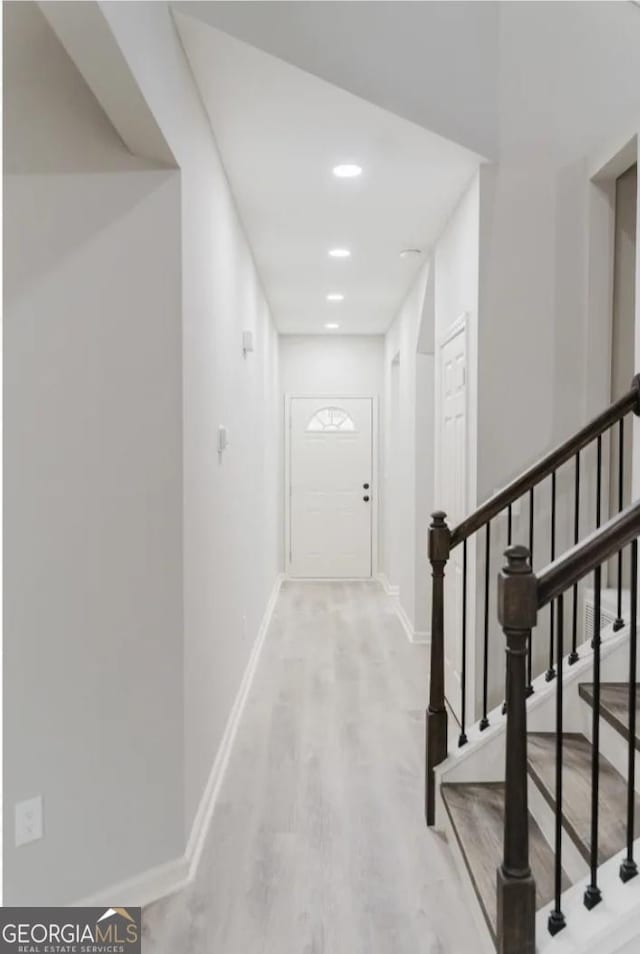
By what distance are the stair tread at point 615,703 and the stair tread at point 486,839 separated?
430 mm

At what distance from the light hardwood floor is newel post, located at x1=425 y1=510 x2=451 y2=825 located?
0.18 m

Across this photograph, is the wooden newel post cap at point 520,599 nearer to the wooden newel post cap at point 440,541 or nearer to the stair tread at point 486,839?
the stair tread at point 486,839

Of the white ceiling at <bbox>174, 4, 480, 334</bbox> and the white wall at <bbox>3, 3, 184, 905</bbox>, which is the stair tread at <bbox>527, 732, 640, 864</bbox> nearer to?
the white wall at <bbox>3, 3, 184, 905</bbox>

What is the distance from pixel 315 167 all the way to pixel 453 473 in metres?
1.66

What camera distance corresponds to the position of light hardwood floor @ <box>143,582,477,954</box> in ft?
7.36

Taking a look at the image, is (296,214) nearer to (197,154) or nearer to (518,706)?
A: (197,154)

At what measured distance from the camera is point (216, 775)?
322 cm

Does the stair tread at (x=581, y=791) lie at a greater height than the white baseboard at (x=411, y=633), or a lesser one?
greater

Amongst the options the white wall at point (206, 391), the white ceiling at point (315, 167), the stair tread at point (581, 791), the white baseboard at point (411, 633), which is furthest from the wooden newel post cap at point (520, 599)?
the white baseboard at point (411, 633)

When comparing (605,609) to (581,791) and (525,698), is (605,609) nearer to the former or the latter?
(581,791)

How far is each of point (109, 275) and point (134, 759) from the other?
59.2 inches

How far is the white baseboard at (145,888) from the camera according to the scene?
2314 mm

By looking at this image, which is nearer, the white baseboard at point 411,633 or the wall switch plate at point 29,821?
the wall switch plate at point 29,821

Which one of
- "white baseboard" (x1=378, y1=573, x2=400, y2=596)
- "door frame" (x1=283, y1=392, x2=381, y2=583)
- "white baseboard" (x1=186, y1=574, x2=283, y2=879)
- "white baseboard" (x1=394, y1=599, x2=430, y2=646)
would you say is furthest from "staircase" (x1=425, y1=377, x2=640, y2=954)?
"door frame" (x1=283, y1=392, x2=381, y2=583)
